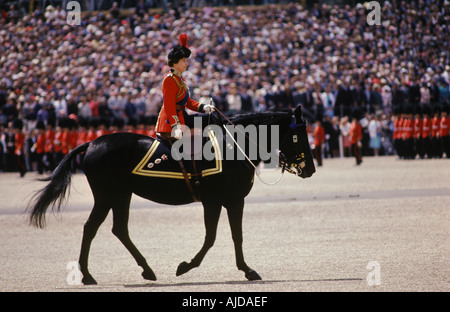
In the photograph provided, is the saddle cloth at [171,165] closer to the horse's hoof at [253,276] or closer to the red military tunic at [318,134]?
the horse's hoof at [253,276]

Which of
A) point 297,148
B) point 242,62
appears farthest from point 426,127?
point 297,148

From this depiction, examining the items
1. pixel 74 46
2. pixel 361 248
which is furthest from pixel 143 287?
pixel 74 46

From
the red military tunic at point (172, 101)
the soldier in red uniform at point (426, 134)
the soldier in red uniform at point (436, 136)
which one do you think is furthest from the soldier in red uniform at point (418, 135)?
the red military tunic at point (172, 101)

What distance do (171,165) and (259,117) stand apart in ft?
2.85

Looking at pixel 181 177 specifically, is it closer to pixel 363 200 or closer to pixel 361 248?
pixel 361 248

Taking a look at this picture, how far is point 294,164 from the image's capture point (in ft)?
23.8

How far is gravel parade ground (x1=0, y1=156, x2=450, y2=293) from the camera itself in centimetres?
689

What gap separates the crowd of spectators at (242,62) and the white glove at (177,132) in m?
17.3

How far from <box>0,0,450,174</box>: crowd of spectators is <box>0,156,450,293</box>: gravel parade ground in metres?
9.44

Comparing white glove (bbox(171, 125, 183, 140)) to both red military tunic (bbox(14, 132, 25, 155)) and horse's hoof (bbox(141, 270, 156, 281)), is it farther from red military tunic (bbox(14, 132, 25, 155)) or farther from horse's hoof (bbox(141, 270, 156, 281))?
red military tunic (bbox(14, 132, 25, 155))

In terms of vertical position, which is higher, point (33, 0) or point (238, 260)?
point (33, 0)

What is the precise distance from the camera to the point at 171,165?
722 centimetres

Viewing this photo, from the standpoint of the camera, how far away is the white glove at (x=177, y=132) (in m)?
7.06

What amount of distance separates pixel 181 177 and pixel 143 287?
3.32 feet
